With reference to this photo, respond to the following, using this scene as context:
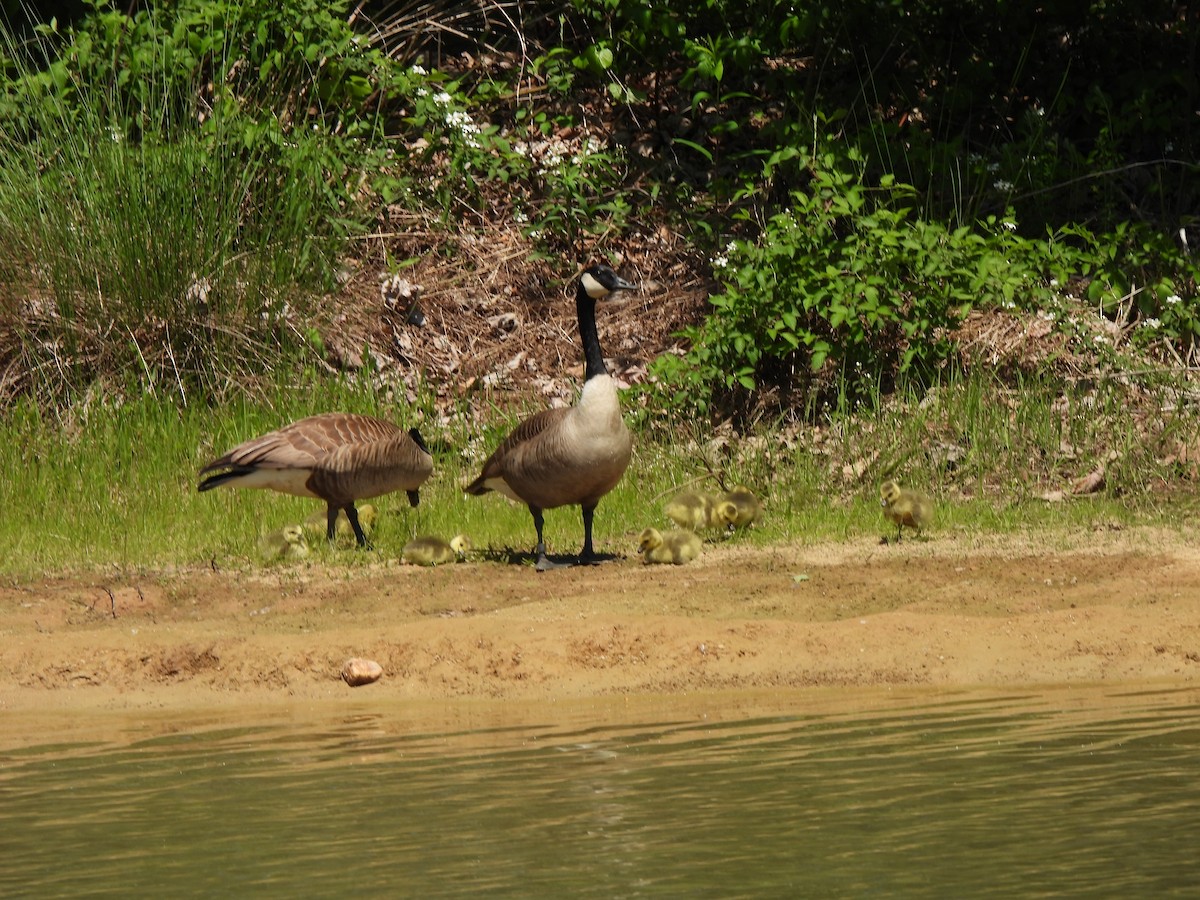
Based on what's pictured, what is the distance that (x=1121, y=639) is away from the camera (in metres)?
7.29

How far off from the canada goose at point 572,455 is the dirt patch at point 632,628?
0.55 metres

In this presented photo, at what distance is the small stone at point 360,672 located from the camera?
7.52 metres

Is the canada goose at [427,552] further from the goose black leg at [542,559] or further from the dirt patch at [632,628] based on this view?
the goose black leg at [542,559]

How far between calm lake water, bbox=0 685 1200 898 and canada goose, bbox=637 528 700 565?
2.47 meters

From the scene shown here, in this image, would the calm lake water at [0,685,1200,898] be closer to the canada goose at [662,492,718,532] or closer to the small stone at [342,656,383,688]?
the small stone at [342,656,383,688]

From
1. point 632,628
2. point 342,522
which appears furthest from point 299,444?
point 632,628

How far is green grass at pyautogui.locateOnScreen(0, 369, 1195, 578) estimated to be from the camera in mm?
10305

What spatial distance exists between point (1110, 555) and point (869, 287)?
3803mm

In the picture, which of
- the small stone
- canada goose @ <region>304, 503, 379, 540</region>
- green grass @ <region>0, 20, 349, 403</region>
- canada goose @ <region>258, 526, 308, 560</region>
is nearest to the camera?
the small stone

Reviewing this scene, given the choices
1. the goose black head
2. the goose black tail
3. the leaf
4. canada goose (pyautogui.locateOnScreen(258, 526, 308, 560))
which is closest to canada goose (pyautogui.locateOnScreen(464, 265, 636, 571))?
the goose black head

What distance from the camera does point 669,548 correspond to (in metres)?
9.55

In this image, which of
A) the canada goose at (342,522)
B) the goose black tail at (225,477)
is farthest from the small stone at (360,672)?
the canada goose at (342,522)

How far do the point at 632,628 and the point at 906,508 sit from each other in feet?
8.87

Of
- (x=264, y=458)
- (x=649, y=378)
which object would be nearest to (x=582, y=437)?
(x=264, y=458)
